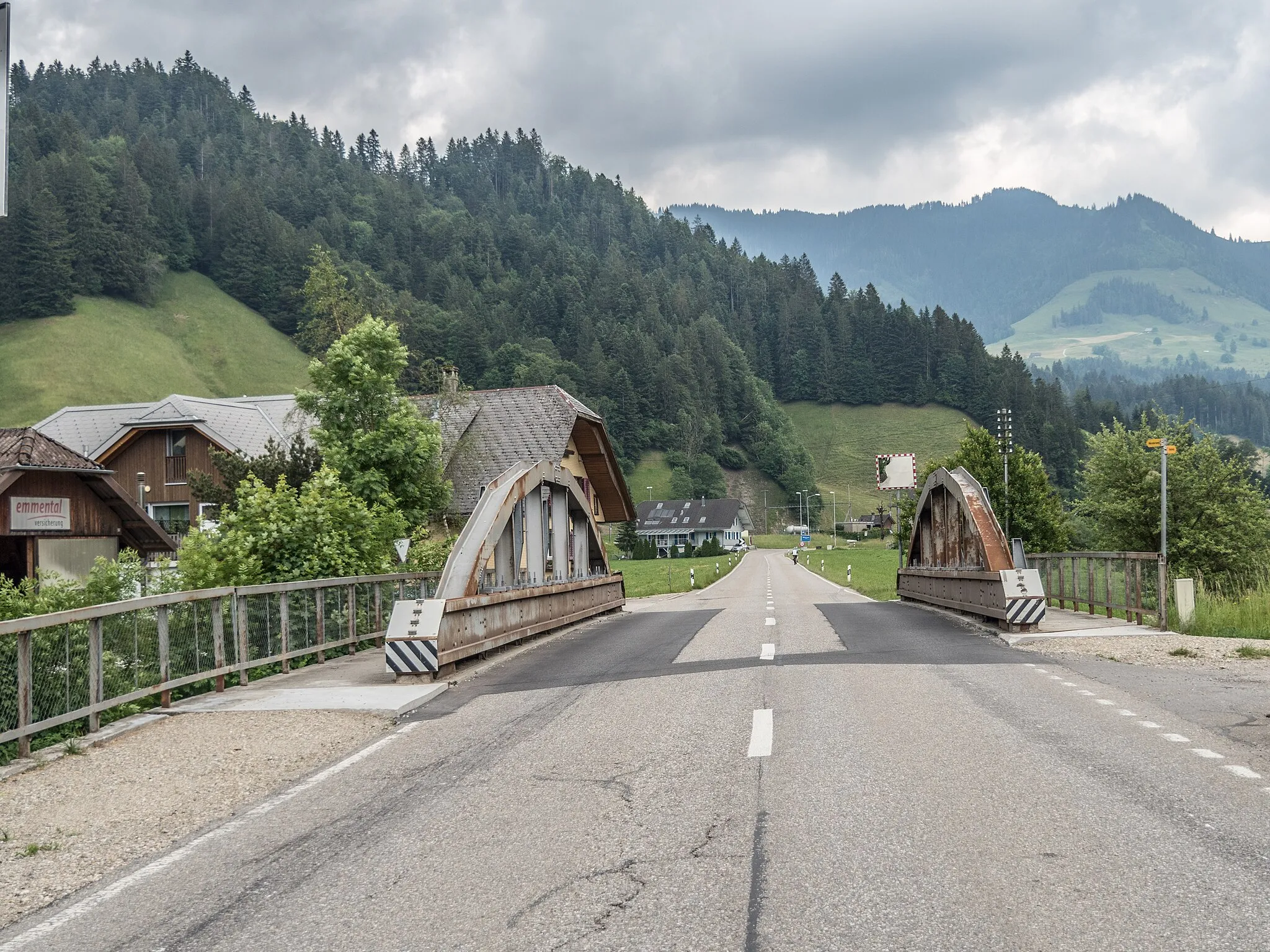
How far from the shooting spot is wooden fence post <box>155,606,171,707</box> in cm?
1162

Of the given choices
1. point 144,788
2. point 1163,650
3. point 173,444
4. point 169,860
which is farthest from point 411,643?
point 173,444

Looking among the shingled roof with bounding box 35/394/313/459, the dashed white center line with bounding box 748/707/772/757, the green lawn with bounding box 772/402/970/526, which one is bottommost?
the dashed white center line with bounding box 748/707/772/757

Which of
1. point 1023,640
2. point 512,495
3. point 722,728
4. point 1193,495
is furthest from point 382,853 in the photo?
point 1193,495

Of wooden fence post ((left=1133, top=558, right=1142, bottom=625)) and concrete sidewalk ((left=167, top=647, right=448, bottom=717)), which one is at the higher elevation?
wooden fence post ((left=1133, top=558, right=1142, bottom=625))

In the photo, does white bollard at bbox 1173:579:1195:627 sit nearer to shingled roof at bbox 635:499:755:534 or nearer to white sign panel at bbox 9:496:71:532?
white sign panel at bbox 9:496:71:532

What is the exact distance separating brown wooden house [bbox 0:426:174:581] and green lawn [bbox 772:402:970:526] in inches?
5098

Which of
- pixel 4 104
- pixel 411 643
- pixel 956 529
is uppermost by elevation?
pixel 4 104

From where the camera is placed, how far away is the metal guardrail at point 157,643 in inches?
361

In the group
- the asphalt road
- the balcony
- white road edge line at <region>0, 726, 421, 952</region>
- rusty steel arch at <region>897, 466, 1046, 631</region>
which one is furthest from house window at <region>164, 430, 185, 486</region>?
white road edge line at <region>0, 726, 421, 952</region>

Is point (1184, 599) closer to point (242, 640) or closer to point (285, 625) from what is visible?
point (285, 625)

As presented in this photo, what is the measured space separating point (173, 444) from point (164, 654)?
4279 centimetres

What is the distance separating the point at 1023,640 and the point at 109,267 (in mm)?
112827

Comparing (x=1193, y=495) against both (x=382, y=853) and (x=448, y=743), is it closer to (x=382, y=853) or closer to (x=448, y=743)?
(x=448, y=743)

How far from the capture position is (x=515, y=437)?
4419cm
